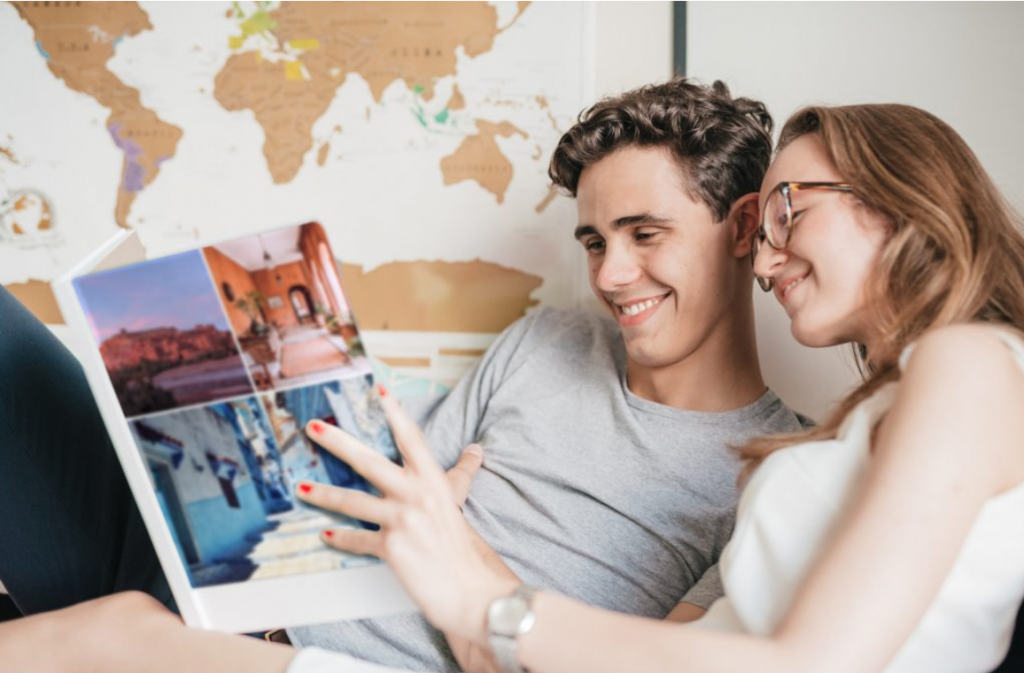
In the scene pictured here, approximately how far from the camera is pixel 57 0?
176 centimetres

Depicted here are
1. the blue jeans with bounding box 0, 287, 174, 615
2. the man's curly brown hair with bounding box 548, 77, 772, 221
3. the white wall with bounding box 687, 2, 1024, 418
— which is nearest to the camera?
the blue jeans with bounding box 0, 287, 174, 615

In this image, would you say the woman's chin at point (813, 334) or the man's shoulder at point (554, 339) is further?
the man's shoulder at point (554, 339)

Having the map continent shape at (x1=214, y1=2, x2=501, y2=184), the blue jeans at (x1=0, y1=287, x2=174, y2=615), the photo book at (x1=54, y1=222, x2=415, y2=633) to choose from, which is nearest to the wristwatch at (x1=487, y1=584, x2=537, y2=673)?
the photo book at (x1=54, y1=222, x2=415, y2=633)

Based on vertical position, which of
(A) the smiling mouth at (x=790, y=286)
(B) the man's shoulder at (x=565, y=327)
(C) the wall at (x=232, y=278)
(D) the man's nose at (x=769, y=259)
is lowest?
(B) the man's shoulder at (x=565, y=327)

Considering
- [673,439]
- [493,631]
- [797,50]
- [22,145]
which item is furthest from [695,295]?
[22,145]

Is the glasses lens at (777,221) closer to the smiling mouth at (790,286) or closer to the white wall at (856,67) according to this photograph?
the smiling mouth at (790,286)

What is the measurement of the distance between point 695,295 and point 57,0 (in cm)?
150

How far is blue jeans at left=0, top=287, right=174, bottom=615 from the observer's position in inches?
45.9

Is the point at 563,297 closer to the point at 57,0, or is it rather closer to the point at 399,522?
the point at 399,522

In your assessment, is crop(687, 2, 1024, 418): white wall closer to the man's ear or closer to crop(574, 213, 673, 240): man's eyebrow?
the man's ear

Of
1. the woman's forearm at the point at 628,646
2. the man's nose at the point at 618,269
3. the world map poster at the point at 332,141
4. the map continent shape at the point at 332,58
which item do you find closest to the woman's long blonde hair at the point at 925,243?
the woman's forearm at the point at 628,646

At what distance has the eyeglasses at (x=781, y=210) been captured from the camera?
0.94 m

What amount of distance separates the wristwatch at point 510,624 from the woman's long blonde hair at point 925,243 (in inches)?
13.4

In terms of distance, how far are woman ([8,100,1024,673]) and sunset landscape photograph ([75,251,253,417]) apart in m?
0.12
